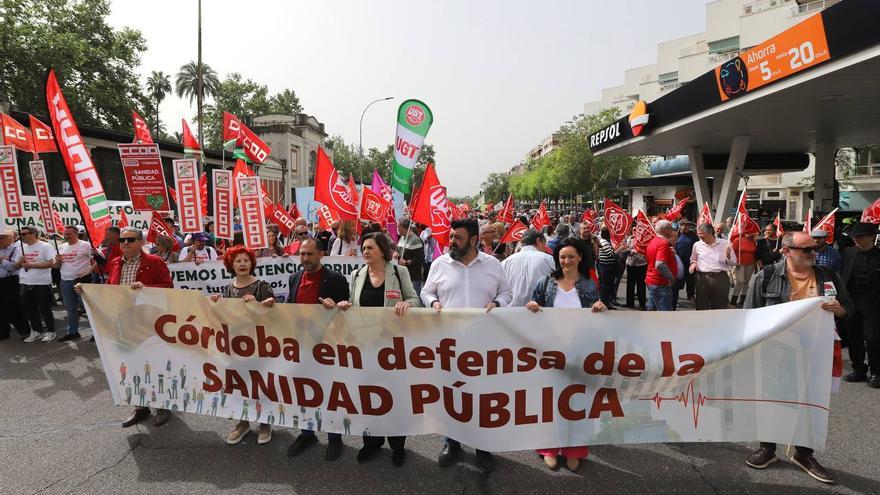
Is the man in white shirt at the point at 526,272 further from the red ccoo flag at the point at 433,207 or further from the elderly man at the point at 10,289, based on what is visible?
the elderly man at the point at 10,289

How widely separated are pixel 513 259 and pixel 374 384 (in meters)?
2.11

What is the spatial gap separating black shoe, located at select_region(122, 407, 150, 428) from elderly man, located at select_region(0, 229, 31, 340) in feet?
14.7

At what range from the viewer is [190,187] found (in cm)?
646

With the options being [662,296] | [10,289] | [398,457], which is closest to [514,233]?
[662,296]

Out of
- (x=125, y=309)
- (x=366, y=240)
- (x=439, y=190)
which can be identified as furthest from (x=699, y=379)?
(x=439, y=190)

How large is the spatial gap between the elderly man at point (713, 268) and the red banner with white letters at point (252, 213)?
6.42 m

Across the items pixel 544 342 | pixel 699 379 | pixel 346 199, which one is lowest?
pixel 699 379

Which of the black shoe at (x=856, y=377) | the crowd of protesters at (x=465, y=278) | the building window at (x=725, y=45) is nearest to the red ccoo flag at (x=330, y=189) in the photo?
the crowd of protesters at (x=465, y=278)

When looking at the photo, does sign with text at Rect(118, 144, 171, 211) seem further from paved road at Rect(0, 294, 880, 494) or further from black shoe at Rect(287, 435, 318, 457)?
black shoe at Rect(287, 435, 318, 457)

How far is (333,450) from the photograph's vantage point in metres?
3.58

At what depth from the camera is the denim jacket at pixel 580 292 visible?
3590 millimetres

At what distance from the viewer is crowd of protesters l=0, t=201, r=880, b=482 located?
139 inches

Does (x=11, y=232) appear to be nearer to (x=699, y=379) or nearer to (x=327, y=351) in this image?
(x=327, y=351)

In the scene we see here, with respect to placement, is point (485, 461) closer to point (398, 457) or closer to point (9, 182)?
point (398, 457)
